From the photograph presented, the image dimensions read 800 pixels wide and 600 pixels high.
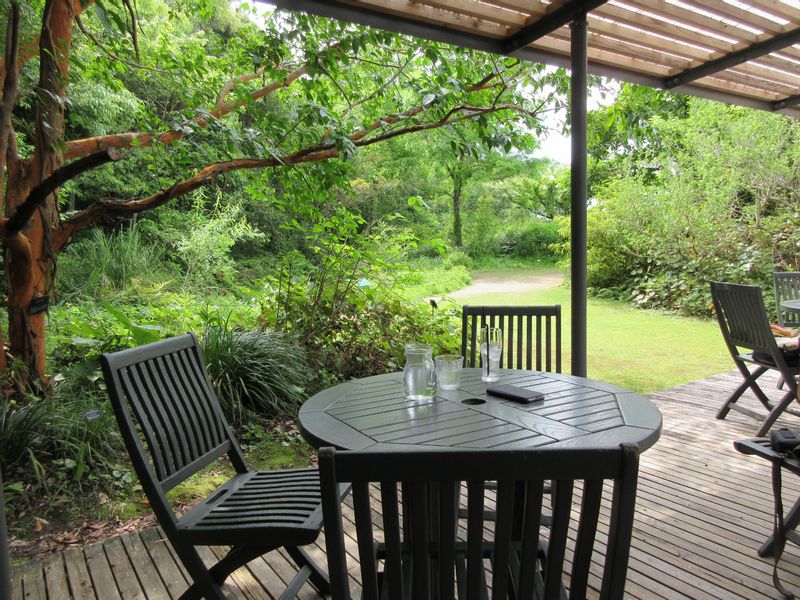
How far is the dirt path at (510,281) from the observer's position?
490 inches

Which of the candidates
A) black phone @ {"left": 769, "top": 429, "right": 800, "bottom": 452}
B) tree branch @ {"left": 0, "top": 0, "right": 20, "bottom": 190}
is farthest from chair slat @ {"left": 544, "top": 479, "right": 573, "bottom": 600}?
tree branch @ {"left": 0, "top": 0, "right": 20, "bottom": 190}

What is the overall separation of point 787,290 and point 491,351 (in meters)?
4.42

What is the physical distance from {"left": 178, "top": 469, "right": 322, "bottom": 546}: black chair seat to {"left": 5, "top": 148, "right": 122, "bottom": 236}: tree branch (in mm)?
1734

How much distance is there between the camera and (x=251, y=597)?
1.85m

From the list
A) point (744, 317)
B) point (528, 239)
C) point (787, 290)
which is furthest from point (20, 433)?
point (528, 239)

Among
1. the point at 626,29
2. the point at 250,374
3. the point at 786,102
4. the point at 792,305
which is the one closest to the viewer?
the point at 626,29

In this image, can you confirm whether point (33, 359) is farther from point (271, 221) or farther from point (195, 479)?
point (271, 221)

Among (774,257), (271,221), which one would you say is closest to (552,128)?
(774,257)

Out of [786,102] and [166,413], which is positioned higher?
Result: [786,102]

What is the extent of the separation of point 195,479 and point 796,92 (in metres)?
5.71

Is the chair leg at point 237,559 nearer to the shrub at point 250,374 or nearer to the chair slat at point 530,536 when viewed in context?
the chair slat at point 530,536

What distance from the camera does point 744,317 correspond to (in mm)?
3479

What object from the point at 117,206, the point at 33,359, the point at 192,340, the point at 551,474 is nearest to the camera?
the point at 551,474

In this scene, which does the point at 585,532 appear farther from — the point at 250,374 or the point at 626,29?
the point at 626,29
